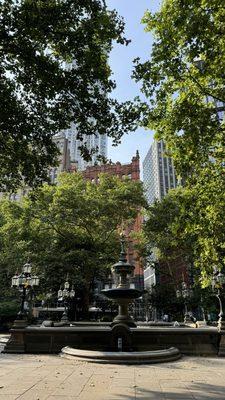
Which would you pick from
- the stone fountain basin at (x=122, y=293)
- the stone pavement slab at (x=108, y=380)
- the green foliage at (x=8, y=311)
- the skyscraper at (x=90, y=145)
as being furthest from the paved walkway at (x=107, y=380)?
the green foliage at (x=8, y=311)

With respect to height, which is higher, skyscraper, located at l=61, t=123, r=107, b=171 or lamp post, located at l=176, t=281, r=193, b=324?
skyscraper, located at l=61, t=123, r=107, b=171

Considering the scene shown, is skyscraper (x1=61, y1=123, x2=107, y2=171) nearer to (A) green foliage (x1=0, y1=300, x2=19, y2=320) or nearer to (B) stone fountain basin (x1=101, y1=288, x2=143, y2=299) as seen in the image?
(B) stone fountain basin (x1=101, y1=288, x2=143, y2=299)

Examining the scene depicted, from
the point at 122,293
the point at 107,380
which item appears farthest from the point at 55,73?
the point at 122,293

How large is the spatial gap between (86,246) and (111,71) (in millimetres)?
26898

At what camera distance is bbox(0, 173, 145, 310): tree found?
33781 mm

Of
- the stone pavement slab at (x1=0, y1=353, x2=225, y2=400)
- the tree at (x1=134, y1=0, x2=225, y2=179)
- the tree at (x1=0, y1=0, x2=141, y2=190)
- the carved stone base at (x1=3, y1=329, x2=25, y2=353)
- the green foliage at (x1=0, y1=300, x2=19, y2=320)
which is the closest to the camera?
the stone pavement slab at (x1=0, y1=353, x2=225, y2=400)

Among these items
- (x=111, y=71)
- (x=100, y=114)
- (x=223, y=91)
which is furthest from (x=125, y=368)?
(x=223, y=91)

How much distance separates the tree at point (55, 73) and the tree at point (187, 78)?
2141 mm

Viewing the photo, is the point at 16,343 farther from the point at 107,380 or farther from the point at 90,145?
the point at 90,145

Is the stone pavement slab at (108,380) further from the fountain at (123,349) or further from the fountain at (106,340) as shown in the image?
the fountain at (106,340)

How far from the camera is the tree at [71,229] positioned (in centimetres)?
3378

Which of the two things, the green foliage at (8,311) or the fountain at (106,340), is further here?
the green foliage at (8,311)

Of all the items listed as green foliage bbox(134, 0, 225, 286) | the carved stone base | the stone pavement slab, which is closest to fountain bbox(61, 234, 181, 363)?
the stone pavement slab

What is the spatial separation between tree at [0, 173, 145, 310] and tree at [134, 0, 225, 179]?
20.6 meters
